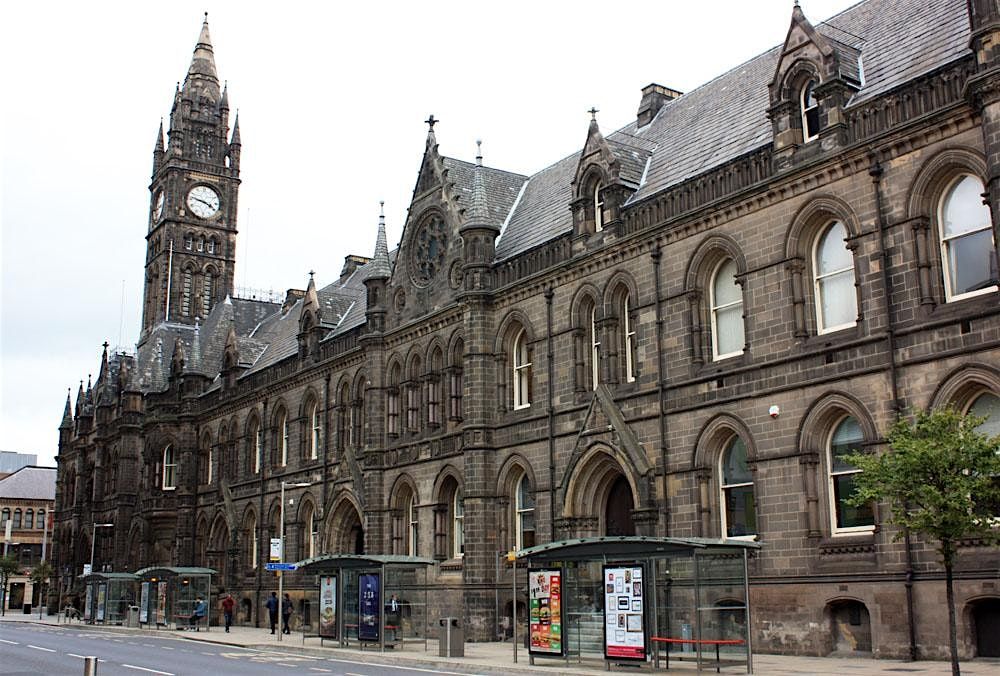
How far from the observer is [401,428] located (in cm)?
4103

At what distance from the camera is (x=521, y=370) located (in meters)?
35.1

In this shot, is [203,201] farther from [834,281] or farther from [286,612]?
[834,281]

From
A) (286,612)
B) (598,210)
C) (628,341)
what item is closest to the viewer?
(628,341)

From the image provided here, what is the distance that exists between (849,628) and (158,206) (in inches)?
2583

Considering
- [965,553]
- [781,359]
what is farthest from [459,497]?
[965,553]

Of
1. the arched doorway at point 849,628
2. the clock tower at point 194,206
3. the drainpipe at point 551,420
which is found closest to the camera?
the arched doorway at point 849,628

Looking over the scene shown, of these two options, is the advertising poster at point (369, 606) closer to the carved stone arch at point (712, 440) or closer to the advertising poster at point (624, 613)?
the carved stone arch at point (712, 440)

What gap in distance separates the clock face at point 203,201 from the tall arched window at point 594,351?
51.1m

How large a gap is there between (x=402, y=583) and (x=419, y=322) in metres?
10.9

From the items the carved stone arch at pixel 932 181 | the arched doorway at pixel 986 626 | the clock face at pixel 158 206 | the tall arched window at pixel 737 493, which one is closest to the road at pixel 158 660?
the tall arched window at pixel 737 493

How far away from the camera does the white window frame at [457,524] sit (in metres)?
37.2

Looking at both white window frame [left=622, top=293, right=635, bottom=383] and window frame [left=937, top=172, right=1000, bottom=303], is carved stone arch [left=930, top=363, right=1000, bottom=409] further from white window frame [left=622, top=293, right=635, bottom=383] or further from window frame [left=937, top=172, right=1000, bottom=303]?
white window frame [left=622, top=293, right=635, bottom=383]

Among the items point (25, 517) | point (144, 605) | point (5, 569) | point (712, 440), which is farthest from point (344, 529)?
point (25, 517)

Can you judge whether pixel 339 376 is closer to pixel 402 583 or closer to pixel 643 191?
pixel 402 583
